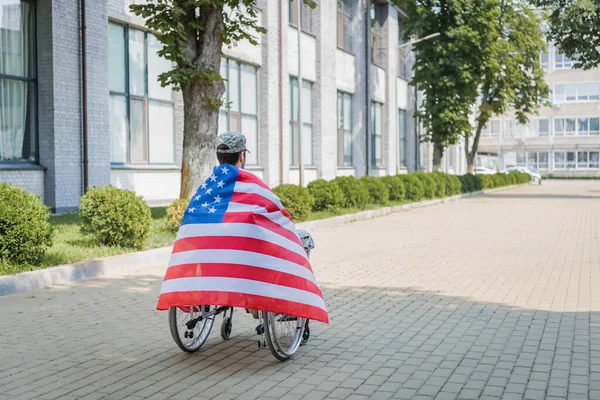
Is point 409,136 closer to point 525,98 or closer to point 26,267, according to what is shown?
point 525,98

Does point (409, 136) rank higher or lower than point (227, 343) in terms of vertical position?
higher

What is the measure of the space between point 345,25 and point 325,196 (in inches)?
669

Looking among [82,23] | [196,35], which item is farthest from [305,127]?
[196,35]

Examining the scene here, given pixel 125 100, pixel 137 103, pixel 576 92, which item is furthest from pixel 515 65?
pixel 576 92

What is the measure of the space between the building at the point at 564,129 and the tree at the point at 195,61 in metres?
72.6

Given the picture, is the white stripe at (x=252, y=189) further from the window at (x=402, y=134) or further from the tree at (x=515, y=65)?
the window at (x=402, y=134)

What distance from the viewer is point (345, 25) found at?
122 feet

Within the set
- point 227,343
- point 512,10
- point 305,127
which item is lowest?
point 227,343

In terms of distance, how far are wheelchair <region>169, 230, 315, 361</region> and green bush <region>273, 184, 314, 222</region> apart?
12231 mm

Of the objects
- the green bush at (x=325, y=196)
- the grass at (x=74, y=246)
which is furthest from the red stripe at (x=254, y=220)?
the green bush at (x=325, y=196)

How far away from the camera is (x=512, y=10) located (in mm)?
47375

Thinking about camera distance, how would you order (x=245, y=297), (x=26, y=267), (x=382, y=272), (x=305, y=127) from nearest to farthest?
(x=245, y=297) → (x=26, y=267) → (x=382, y=272) → (x=305, y=127)

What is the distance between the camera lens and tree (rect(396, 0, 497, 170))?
3741cm

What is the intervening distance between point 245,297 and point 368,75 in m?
33.8
